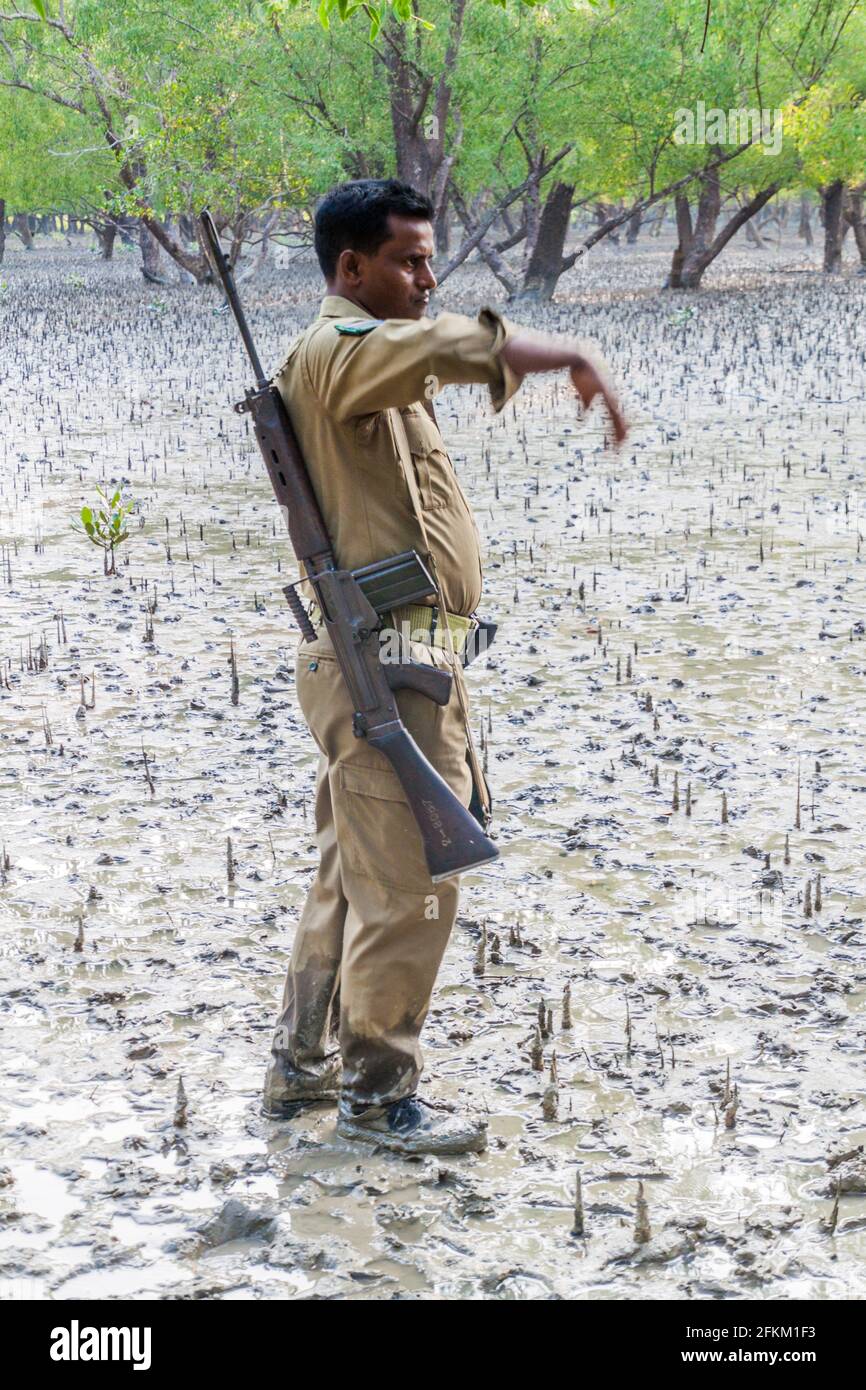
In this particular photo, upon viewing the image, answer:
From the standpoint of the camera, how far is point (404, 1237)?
10.5ft

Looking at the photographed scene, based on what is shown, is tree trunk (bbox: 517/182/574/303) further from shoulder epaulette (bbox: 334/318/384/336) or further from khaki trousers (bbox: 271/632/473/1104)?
shoulder epaulette (bbox: 334/318/384/336)

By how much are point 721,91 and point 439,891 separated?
25829 mm

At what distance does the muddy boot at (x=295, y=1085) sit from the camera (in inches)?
144

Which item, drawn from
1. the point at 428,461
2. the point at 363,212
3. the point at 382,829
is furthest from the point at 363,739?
the point at 363,212

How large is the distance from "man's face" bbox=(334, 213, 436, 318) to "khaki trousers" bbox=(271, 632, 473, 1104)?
73 centimetres

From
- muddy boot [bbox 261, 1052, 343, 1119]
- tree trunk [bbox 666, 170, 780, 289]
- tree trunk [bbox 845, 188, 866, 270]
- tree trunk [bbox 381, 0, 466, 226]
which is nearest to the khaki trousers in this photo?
muddy boot [bbox 261, 1052, 343, 1119]

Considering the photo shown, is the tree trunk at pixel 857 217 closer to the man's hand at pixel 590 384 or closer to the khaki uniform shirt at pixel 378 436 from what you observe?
the khaki uniform shirt at pixel 378 436

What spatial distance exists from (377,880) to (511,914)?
1.60 metres

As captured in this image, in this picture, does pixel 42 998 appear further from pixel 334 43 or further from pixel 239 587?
pixel 334 43

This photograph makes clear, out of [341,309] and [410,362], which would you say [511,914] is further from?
[410,362]

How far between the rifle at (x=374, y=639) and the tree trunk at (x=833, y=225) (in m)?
33.9

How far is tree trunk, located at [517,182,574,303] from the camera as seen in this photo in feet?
92.3
